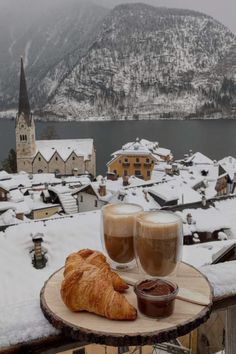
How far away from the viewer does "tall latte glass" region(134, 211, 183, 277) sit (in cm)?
189

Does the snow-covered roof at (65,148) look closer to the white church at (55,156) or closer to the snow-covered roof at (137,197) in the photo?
the white church at (55,156)

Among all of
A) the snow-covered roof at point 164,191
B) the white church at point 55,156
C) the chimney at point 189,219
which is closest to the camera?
the chimney at point 189,219

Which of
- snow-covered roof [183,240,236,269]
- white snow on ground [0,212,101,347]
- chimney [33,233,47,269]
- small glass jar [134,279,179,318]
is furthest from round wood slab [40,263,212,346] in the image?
chimney [33,233,47,269]

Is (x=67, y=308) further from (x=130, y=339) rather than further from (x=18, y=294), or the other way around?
(x=18, y=294)

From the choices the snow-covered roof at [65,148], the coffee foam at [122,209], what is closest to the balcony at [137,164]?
the snow-covered roof at [65,148]

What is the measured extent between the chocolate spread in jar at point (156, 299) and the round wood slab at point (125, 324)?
0.02m

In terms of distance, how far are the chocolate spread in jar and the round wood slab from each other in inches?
0.9

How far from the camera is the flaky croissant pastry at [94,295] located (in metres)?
1.54

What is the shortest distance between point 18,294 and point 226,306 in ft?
32.5

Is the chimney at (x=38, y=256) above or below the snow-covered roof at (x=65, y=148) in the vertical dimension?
above

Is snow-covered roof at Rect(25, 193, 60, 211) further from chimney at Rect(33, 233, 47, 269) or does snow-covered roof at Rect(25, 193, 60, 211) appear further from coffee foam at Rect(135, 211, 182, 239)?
coffee foam at Rect(135, 211, 182, 239)

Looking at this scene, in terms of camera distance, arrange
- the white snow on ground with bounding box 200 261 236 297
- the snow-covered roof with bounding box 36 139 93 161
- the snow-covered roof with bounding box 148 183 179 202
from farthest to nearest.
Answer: the snow-covered roof with bounding box 36 139 93 161 < the snow-covered roof with bounding box 148 183 179 202 < the white snow on ground with bounding box 200 261 236 297

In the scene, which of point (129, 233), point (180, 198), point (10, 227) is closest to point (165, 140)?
point (180, 198)

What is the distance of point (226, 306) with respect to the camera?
1.71 metres
